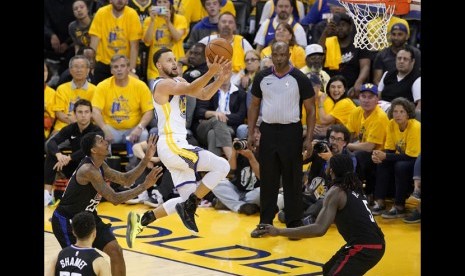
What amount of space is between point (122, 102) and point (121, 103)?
0.02 metres

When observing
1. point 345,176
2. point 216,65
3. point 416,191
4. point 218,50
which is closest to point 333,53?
point 416,191

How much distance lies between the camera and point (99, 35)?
15148 mm

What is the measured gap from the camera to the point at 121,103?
13.8m

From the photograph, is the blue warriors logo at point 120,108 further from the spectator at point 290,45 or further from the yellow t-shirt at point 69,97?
the spectator at point 290,45

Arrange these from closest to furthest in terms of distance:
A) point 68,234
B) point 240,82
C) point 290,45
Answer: point 68,234, point 290,45, point 240,82

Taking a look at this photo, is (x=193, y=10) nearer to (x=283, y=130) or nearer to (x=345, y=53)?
(x=345, y=53)

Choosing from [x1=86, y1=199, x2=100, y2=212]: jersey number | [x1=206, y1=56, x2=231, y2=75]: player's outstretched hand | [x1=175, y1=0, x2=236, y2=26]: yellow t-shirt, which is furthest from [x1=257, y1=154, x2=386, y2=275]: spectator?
[x1=175, y1=0, x2=236, y2=26]: yellow t-shirt

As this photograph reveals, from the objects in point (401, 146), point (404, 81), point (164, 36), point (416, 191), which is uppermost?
point (164, 36)

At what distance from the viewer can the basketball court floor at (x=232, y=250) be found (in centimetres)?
991

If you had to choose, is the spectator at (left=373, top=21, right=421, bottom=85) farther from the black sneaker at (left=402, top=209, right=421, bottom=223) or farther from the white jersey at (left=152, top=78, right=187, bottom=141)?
the white jersey at (left=152, top=78, right=187, bottom=141)

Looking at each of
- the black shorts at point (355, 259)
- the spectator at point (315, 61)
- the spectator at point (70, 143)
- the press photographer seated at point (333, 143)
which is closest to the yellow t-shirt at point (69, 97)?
the spectator at point (70, 143)
